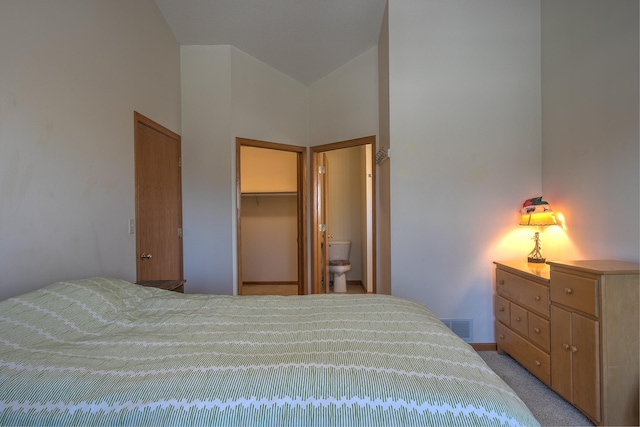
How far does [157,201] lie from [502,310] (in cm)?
301

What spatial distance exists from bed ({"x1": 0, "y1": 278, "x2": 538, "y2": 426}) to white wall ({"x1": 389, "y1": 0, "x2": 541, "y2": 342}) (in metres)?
1.44

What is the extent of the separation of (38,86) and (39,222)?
662 millimetres

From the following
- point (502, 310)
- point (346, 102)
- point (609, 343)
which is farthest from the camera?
point (346, 102)

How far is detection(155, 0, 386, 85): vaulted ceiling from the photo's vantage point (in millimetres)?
2625

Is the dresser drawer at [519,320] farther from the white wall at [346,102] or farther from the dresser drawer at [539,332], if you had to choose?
the white wall at [346,102]

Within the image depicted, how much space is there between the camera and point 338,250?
4863 mm

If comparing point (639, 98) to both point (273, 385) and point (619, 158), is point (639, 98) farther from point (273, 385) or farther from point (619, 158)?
point (273, 385)

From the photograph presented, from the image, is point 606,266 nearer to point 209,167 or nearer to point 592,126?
point 592,126

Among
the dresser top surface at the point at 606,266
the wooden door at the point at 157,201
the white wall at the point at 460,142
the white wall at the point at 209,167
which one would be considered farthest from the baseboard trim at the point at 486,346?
the wooden door at the point at 157,201

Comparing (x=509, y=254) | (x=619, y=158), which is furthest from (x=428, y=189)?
(x=619, y=158)

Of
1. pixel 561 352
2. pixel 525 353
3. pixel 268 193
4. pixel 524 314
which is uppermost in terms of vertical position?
pixel 268 193

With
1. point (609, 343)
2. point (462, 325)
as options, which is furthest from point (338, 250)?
point (609, 343)

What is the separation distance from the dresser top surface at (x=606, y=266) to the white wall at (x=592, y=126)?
11 centimetres

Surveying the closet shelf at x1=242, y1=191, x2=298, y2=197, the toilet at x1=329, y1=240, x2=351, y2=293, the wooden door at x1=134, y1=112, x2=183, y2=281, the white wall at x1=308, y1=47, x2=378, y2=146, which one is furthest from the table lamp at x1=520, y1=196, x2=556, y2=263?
the closet shelf at x1=242, y1=191, x2=298, y2=197
